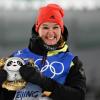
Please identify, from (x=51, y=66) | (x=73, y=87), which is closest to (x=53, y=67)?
(x=51, y=66)

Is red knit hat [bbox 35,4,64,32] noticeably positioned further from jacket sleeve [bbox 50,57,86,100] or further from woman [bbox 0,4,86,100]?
jacket sleeve [bbox 50,57,86,100]

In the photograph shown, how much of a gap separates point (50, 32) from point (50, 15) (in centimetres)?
11

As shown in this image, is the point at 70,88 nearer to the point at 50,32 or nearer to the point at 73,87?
the point at 73,87

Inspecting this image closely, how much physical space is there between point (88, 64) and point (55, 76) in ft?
26.4

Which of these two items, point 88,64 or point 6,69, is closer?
point 6,69

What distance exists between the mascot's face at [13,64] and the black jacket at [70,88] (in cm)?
10

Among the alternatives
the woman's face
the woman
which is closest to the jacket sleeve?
the woman

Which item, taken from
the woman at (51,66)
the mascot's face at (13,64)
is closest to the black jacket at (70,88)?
the woman at (51,66)

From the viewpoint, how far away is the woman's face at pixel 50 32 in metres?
2.49

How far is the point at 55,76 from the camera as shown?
98.7 inches

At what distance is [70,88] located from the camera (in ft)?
7.98

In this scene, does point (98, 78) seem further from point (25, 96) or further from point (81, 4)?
point (25, 96)

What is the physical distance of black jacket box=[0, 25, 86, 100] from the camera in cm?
243

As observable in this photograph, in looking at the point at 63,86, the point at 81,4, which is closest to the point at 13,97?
the point at 63,86
